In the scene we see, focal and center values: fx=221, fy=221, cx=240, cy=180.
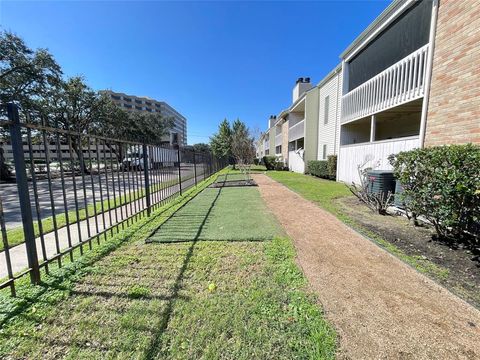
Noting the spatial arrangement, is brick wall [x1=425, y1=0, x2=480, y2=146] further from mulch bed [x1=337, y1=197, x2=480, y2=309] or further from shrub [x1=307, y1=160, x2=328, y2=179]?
shrub [x1=307, y1=160, x2=328, y2=179]

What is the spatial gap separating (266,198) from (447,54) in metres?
6.64

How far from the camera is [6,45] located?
16250 millimetres

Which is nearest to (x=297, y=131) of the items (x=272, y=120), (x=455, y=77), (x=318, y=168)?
(x=318, y=168)

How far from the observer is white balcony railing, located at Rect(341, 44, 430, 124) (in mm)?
7309

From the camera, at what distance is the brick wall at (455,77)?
4.97m

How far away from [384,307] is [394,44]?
11152 millimetres

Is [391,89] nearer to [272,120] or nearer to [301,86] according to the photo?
[301,86]

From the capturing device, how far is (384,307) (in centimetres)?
240

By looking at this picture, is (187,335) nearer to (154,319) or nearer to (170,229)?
(154,319)

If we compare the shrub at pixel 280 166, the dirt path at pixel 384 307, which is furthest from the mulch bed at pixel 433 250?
the shrub at pixel 280 166

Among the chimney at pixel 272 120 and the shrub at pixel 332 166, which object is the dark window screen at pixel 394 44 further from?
the chimney at pixel 272 120

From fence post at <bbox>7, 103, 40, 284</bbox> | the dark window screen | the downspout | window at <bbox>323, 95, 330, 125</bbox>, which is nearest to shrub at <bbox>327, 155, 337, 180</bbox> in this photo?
window at <bbox>323, 95, 330, 125</bbox>

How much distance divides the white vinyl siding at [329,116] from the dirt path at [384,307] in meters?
12.2

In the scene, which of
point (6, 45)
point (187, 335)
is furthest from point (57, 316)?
point (6, 45)
